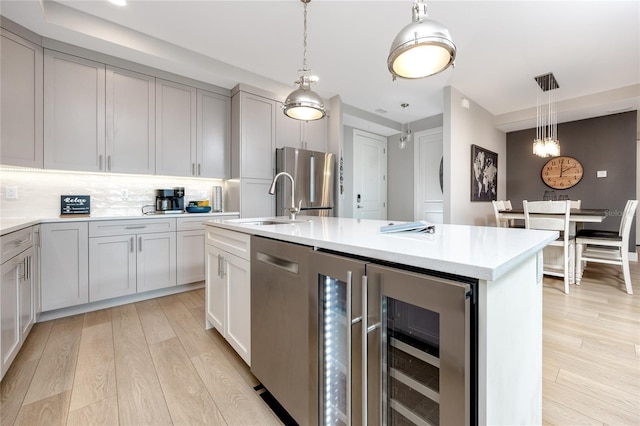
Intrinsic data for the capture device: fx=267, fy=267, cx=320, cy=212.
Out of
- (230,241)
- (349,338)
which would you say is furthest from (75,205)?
(349,338)

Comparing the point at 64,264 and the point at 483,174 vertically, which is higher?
the point at 483,174

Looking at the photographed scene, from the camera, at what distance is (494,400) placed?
695 millimetres

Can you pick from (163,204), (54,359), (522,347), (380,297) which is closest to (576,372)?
(522,347)

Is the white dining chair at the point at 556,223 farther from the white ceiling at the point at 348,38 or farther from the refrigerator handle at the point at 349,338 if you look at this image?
the refrigerator handle at the point at 349,338

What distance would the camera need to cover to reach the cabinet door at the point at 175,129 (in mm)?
3137

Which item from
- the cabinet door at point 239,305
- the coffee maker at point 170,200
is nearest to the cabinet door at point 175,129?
the coffee maker at point 170,200

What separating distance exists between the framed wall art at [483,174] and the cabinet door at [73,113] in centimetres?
503

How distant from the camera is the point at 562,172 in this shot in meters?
5.16

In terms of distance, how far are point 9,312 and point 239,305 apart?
1.35 meters

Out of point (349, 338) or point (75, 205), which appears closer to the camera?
point (349, 338)

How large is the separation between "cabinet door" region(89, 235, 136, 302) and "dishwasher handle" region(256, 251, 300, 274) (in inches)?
82.8

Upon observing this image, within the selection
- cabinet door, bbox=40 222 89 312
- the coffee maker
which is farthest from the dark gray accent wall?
cabinet door, bbox=40 222 89 312

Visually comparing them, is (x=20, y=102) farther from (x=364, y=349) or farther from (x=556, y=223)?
(x=556, y=223)

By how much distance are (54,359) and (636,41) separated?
5.89m
